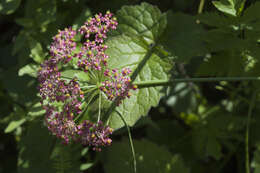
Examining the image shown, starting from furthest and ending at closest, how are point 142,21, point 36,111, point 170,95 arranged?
point 170,95, point 142,21, point 36,111

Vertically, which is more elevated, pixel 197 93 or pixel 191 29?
pixel 191 29

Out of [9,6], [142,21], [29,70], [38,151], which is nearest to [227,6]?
[142,21]

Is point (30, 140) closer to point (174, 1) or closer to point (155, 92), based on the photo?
point (155, 92)

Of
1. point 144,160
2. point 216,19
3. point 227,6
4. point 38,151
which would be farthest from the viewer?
point 144,160

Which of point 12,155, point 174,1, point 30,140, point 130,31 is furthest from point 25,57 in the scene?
point 174,1

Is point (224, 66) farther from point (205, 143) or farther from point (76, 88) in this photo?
point (76, 88)

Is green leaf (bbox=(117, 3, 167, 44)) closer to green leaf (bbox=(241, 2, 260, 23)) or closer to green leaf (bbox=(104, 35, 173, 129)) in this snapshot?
green leaf (bbox=(104, 35, 173, 129))
